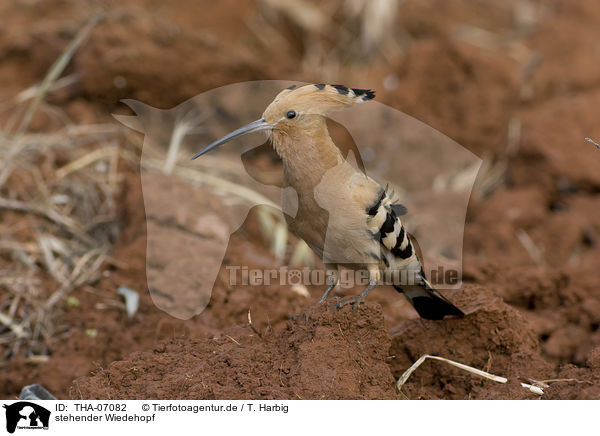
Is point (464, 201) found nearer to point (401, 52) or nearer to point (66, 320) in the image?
point (401, 52)

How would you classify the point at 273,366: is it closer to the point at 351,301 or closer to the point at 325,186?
the point at 351,301

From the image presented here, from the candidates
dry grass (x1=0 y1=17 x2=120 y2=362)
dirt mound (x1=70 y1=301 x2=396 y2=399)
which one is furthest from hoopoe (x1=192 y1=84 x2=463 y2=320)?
dry grass (x1=0 y1=17 x2=120 y2=362)

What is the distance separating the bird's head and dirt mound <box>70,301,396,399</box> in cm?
75

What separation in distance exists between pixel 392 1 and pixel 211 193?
4.12 m

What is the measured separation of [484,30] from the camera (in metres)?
8.09

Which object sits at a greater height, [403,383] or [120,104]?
[120,104]

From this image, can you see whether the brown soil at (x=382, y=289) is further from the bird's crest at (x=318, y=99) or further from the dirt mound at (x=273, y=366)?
the bird's crest at (x=318, y=99)

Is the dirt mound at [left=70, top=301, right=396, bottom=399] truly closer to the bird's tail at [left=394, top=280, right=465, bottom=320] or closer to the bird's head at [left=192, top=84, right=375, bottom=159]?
the bird's tail at [left=394, top=280, right=465, bottom=320]
